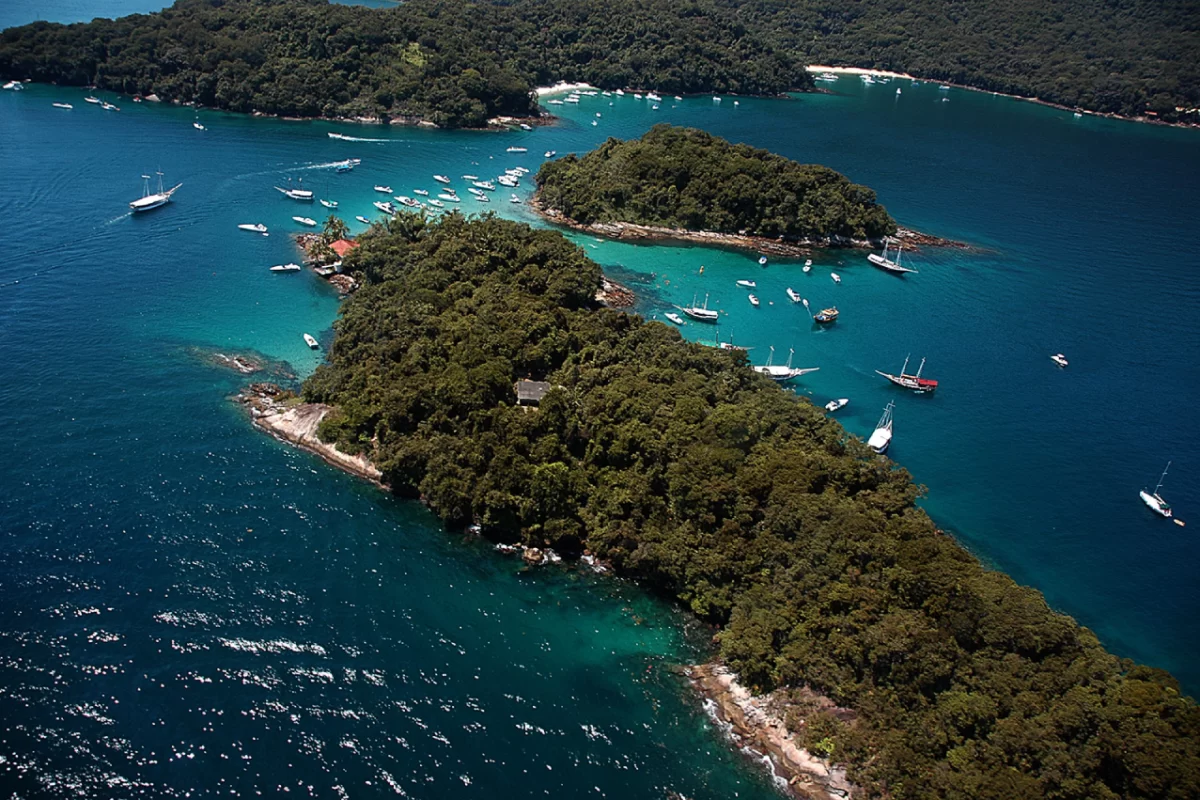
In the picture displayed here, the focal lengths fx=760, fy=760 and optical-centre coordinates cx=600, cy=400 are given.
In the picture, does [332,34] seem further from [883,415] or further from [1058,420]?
[1058,420]

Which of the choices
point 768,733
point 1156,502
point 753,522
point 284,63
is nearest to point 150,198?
point 284,63

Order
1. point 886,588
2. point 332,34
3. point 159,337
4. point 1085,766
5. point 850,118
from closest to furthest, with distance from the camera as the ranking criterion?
point 1085,766 → point 886,588 → point 159,337 → point 332,34 → point 850,118

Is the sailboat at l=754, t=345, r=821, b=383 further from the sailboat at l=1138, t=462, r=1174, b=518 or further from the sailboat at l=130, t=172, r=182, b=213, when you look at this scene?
the sailboat at l=130, t=172, r=182, b=213

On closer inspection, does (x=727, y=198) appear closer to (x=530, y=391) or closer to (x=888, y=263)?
(x=888, y=263)

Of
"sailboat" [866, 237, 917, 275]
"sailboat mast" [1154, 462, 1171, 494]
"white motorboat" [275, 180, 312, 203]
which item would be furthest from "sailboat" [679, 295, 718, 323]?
"white motorboat" [275, 180, 312, 203]

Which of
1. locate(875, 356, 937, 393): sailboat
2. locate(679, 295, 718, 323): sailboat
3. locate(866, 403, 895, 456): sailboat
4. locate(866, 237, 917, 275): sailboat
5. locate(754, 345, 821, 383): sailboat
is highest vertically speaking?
locate(866, 237, 917, 275): sailboat

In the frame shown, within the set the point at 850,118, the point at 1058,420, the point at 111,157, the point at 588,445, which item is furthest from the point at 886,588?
→ the point at 850,118
